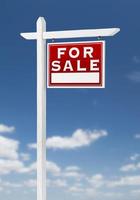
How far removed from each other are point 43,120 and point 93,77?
0.44m

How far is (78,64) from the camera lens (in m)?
4.67

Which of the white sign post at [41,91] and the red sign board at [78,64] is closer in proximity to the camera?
the red sign board at [78,64]

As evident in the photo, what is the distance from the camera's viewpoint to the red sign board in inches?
183

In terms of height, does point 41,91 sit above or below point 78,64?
below

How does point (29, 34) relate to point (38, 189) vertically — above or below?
above

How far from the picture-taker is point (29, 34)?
4.84 meters

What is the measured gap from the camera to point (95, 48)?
4645mm

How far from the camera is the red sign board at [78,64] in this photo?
4.64 meters

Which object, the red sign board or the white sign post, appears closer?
the red sign board

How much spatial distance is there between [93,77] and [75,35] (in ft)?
0.99

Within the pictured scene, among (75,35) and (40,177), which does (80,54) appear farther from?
(40,177)

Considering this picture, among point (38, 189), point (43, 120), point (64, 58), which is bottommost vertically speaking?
point (38, 189)

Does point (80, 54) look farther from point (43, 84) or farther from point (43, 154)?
point (43, 154)

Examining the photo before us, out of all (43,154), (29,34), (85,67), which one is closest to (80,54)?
(85,67)
